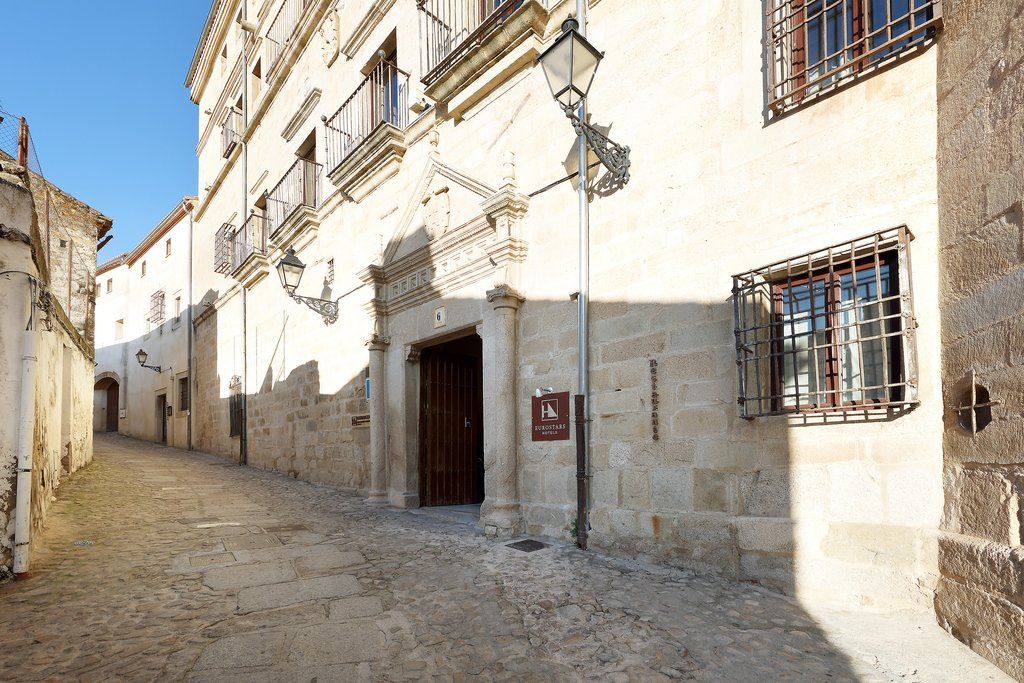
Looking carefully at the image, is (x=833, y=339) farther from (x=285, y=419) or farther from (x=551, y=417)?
(x=285, y=419)

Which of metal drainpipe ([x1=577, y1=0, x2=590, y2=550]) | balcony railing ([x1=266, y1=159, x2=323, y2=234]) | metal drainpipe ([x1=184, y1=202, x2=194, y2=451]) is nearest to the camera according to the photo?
metal drainpipe ([x1=577, y1=0, x2=590, y2=550])

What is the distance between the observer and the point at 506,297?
17.5 feet

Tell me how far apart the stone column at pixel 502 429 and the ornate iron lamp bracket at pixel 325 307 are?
400 cm

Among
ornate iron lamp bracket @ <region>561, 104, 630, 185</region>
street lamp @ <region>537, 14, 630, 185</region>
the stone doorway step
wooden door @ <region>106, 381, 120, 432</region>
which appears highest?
street lamp @ <region>537, 14, 630, 185</region>

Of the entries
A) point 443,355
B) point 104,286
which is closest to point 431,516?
point 443,355

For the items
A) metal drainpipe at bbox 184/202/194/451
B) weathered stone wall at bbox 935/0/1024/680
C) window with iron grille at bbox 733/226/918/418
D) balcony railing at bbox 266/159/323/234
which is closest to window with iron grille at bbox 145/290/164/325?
metal drainpipe at bbox 184/202/194/451

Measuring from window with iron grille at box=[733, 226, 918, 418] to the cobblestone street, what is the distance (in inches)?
45.6

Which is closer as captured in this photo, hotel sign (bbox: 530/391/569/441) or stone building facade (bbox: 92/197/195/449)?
hotel sign (bbox: 530/391/569/441)

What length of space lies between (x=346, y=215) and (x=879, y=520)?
7.81 metres

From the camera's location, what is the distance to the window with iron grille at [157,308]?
1941cm

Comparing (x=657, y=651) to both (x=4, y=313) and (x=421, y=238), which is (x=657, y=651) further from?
(x=421, y=238)

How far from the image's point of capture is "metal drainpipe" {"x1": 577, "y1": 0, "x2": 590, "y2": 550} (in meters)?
4.60

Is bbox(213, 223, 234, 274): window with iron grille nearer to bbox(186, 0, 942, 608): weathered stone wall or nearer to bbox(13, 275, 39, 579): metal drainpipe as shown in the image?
bbox(186, 0, 942, 608): weathered stone wall

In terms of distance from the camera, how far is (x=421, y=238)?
6.71 m
